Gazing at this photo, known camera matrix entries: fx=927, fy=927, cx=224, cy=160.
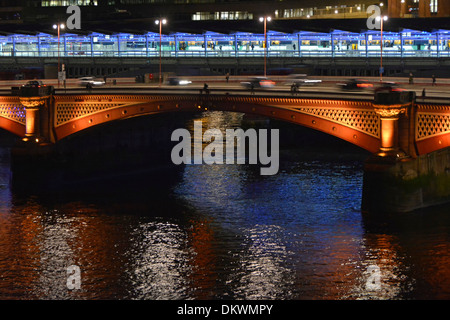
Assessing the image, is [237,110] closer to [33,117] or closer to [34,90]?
[34,90]

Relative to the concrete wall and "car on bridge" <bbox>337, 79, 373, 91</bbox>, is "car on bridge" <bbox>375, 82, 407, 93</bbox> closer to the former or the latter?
"car on bridge" <bbox>337, 79, 373, 91</bbox>

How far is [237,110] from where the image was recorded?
225ft

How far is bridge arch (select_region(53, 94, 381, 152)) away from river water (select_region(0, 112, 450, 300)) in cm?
538

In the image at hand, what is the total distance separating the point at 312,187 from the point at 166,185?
11.5 metres

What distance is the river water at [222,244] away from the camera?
46281mm

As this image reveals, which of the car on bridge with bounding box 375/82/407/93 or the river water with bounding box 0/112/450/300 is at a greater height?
the car on bridge with bounding box 375/82/407/93

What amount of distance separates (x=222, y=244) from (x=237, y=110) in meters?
16.6

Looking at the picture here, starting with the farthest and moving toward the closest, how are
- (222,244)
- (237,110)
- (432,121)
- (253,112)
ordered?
(237,110)
(253,112)
(432,121)
(222,244)

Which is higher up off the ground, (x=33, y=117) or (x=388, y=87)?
(x=388, y=87)

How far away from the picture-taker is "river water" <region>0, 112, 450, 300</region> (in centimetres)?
4628

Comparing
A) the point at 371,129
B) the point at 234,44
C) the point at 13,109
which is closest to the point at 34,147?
the point at 13,109

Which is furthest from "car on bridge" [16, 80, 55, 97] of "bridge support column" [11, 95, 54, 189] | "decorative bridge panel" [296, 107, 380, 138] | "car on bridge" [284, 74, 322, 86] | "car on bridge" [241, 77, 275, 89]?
"decorative bridge panel" [296, 107, 380, 138]
